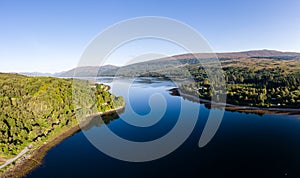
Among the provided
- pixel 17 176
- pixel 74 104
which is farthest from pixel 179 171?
pixel 74 104

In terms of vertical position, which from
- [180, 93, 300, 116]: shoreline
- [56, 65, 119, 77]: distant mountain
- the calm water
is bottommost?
the calm water

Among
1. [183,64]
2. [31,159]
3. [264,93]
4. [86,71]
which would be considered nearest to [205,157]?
[31,159]

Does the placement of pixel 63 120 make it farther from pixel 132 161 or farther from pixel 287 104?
pixel 287 104

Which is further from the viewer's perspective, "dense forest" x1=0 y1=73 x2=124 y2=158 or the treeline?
the treeline

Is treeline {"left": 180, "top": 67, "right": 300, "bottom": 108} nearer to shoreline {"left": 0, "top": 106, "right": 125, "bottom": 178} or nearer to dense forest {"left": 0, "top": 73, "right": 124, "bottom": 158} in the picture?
dense forest {"left": 0, "top": 73, "right": 124, "bottom": 158}

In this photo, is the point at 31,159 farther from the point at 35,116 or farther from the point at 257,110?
the point at 257,110

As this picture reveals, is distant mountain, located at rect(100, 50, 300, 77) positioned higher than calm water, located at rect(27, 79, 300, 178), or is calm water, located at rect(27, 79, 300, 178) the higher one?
distant mountain, located at rect(100, 50, 300, 77)

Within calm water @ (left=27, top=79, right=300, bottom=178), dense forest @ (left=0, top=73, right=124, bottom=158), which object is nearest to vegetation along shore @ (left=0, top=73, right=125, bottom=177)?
dense forest @ (left=0, top=73, right=124, bottom=158)
